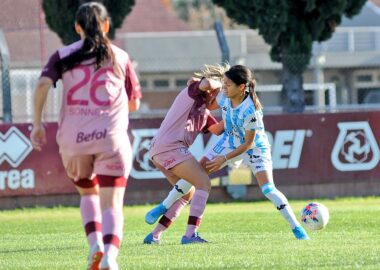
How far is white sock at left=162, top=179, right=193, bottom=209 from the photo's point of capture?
36.7 ft

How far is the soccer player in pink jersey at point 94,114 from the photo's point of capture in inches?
307

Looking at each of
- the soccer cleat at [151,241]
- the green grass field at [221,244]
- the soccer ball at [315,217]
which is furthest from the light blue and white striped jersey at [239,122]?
the soccer cleat at [151,241]

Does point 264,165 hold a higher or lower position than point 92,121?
lower

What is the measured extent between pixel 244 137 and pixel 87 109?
3.53 m

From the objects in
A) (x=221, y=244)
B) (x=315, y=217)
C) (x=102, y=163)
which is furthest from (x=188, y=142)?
(x=102, y=163)

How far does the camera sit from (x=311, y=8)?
21.3 metres

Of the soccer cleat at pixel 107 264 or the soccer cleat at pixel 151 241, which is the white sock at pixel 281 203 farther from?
the soccer cleat at pixel 107 264

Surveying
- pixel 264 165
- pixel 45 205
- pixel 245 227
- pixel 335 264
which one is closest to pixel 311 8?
pixel 45 205

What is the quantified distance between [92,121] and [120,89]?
14.0 inches

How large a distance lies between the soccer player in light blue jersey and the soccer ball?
1.12ft

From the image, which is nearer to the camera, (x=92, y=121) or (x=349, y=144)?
(x=92, y=121)

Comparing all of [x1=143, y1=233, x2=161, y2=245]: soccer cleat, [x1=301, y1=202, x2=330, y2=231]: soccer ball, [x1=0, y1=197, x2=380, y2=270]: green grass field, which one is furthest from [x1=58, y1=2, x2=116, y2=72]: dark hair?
[x1=301, y1=202, x2=330, y2=231]: soccer ball

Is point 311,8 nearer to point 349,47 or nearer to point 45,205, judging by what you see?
point 45,205

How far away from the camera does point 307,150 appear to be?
1909cm
